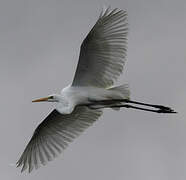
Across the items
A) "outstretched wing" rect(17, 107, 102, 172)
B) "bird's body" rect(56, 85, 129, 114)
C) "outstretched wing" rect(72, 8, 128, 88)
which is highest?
"outstretched wing" rect(72, 8, 128, 88)

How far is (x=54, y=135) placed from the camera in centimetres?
1509

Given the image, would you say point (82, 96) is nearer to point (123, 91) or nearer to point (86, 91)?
point (86, 91)

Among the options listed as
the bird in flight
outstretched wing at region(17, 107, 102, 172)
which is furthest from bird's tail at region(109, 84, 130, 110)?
outstretched wing at region(17, 107, 102, 172)

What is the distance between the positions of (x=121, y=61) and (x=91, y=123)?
1927 millimetres

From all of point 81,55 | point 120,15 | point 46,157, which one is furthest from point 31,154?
point 120,15

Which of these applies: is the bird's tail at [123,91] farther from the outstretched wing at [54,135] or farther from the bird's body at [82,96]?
the outstretched wing at [54,135]

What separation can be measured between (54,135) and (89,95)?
1.71 m

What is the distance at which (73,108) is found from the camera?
1373 centimetres

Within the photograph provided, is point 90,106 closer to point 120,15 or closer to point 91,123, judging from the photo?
point 91,123

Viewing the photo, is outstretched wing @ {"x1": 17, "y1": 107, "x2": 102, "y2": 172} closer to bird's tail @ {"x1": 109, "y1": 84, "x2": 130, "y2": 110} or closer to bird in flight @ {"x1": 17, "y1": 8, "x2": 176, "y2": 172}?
bird in flight @ {"x1": 17, "y1": 8, "x2": 176, "y2": 172}

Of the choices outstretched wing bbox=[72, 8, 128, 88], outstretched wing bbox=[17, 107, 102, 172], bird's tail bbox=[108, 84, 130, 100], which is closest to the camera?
outstretched wing bbox=[72, 8, 128, 88]

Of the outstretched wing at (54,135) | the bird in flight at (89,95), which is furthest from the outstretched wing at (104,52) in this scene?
the outstretched wing at (54,135)

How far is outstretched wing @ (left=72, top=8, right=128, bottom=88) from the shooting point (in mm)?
13297

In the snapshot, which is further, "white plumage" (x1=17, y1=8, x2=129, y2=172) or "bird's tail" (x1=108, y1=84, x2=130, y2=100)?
"bird's tail" (x1=108, y1=84, x2=130, y2=100)
